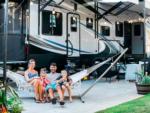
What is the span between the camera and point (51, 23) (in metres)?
14.3

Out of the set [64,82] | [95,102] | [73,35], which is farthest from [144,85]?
[73,35]

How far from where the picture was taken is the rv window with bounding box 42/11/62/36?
14.0 meters

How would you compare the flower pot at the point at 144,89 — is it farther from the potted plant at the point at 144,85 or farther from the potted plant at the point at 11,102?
the potted plant at the point at 11,102

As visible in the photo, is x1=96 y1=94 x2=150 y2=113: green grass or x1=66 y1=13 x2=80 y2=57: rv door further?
x1=66 y1=13 x2=80 y2=57: rv door

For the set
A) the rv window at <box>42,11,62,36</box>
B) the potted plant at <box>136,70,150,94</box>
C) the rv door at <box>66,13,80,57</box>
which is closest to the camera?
the potted plant at <box>136,70,150,94</box>

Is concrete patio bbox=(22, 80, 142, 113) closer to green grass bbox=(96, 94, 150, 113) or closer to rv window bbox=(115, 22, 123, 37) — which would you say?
green grass bbox=(96, 94, 150, 113)

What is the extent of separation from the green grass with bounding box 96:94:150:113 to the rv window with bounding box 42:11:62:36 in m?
4.92

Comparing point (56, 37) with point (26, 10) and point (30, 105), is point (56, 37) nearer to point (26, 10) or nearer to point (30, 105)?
point (26, 10)

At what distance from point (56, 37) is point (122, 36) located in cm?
608

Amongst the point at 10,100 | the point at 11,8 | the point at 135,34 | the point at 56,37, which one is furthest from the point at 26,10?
the point at 135,34

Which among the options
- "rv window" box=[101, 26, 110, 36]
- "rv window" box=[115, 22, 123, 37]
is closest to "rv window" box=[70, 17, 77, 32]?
"rv window" box=[101, 26, 110, 36]

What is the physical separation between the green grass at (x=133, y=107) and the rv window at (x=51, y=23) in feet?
16.1

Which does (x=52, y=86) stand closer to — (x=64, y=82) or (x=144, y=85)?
(x=64, y=82)

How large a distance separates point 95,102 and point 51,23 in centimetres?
500
